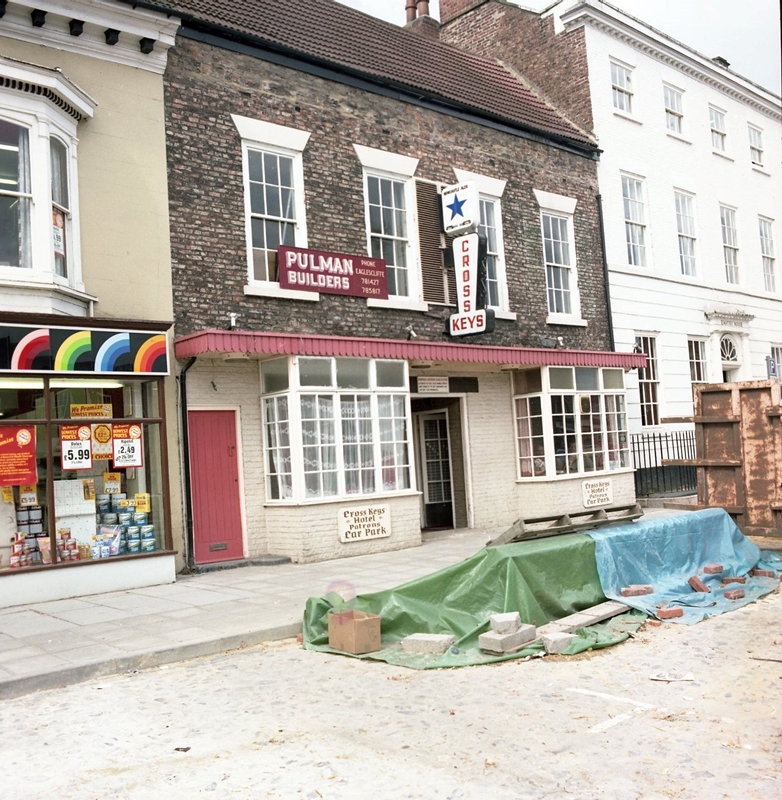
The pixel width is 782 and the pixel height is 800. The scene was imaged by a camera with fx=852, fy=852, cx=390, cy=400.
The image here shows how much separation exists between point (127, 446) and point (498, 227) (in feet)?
29.2

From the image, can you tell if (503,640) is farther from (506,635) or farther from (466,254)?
(466,254)

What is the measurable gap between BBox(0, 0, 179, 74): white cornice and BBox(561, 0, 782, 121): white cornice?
11253 millimetres

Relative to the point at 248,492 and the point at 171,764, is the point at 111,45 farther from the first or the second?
the point at 171,764

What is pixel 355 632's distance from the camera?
7.12 m

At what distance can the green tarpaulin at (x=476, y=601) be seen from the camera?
24.6 ft

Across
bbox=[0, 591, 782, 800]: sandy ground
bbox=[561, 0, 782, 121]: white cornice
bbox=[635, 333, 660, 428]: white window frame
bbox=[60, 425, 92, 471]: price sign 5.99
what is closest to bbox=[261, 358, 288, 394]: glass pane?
bbox=[60, 425, 92, 471]: price sign 5.99

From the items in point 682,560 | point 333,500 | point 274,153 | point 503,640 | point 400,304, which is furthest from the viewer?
point 400,304

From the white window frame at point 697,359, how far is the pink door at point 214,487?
1343cm

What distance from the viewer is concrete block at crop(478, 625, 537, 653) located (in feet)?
22.2

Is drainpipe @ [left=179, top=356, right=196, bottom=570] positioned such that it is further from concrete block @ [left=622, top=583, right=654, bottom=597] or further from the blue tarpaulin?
concrete block @ [left=622, top=583, right=654, bottom=597]

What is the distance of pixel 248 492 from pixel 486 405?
565cm

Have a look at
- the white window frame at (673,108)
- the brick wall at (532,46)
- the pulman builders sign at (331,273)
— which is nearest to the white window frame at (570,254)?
the brick wall at (532,46)

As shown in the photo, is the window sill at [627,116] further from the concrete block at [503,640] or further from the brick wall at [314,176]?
the concrete block at [503,640]

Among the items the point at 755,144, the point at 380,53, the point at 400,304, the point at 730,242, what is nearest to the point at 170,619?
the point at 400,304
